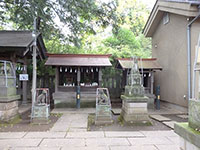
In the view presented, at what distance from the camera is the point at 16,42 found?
27.6 feet

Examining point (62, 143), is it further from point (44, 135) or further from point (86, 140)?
point (44, 135)

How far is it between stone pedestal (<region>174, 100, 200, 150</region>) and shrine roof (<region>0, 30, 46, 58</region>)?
799cm

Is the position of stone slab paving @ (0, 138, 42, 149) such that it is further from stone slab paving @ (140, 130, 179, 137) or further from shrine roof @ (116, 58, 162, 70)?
shrine roof @ (116, 58, 162, 70)

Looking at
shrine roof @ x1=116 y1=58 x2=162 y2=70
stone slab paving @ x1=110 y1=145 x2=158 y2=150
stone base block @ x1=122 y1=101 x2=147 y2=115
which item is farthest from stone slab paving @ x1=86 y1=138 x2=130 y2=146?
shrine roof @ x1=116 y1=58 x2=162 y2=70

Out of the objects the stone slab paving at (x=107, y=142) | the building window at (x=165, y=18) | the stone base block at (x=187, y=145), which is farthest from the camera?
the building window at (x=165, y=18)

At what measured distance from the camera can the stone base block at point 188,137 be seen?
1.82 meters

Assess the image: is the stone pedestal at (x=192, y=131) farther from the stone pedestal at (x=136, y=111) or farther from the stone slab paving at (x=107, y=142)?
the stone pedestal at (x=136, y=111)

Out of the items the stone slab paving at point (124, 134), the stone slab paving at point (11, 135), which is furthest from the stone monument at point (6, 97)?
the stone slab paving at point (124, 134)

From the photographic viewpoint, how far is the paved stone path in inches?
161

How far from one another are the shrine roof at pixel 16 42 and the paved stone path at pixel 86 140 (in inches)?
181

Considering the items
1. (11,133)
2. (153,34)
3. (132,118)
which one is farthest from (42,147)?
(153,34)

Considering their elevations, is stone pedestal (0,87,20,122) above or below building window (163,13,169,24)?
below

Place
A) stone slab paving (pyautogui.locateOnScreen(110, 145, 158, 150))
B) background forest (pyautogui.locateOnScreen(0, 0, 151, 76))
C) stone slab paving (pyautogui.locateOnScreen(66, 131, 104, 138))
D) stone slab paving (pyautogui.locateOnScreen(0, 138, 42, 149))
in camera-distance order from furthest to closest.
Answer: background forest (pyautogui.locateOnScreen(0, 0, 151, 76)), stone slab paving (pyautogui.locateOnScreen(66, 131, 104, 138)), stone slab paving (pyautogui.locateOnScreen(0, 138, 42, 149)), stone slab paving (pyautogui.locateOnScreen(110, 145, 158, 150))

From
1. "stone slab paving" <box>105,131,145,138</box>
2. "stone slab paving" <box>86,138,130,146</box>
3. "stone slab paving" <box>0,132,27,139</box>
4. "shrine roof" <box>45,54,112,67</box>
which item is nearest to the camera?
"stone slab paving" <box>86,138,130,146</box>
